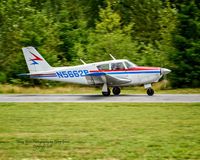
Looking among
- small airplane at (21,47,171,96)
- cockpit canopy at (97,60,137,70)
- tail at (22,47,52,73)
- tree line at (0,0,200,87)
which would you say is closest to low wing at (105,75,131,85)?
small airplane at (21,47,171,96)

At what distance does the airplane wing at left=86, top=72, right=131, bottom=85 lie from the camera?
27922 millimetres

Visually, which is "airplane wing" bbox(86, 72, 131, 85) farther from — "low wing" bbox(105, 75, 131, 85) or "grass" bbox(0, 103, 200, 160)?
"grass" bbox(0, 103, 200, 160)

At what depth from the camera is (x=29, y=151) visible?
11.2m

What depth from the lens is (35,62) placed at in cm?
3025

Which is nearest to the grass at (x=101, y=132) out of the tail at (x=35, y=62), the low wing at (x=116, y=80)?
the low wing at (x=116, y=80)

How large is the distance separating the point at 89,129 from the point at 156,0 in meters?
45.0

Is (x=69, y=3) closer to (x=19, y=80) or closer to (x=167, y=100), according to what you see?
(x=19, y=80)

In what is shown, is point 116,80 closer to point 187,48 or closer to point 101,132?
point 187,48

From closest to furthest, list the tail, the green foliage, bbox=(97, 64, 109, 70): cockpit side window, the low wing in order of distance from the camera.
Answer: the low wing → bbox=(97, 64, 109, 70): cockpit side window → the tail → the green foliage

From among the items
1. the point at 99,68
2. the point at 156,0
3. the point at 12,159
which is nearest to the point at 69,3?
the point at 156,0

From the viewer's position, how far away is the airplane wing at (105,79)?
1099 inches

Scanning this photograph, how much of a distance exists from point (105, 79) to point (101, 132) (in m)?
14.3

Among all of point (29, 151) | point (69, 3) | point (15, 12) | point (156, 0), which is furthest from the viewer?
point (69, 3)

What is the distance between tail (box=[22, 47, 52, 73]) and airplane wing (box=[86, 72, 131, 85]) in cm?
305
